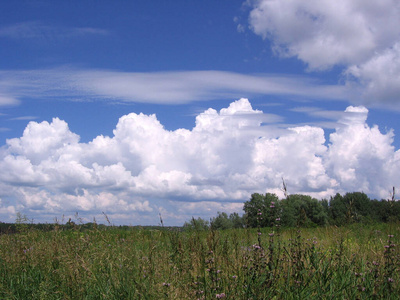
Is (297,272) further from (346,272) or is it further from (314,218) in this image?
(314,218)

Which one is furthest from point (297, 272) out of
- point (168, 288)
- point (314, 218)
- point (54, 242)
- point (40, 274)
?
point (314, 218)

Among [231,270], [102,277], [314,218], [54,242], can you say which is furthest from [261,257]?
[314,218]

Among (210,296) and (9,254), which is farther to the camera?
(9,254)

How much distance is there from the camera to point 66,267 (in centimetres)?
564

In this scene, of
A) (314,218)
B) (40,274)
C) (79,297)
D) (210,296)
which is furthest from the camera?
(314,218)

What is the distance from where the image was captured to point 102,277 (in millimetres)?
5352

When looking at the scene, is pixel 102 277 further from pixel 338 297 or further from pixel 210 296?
pixel 338 297

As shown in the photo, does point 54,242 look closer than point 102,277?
No

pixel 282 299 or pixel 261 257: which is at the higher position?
pixel 261 257

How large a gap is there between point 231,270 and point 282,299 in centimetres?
78

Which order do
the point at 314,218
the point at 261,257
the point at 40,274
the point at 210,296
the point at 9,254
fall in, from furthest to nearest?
the point at 314,218 < the point at 9,254 < the point at 40,274 < the point at 261,257 < the point at 210,296

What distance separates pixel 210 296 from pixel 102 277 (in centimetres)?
189

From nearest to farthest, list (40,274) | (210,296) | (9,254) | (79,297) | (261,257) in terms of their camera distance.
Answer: (210,296) < (261,257) < (79,297) < (40,274) < (9,254)

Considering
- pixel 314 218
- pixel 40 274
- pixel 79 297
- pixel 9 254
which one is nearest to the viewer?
pixel 79 297
